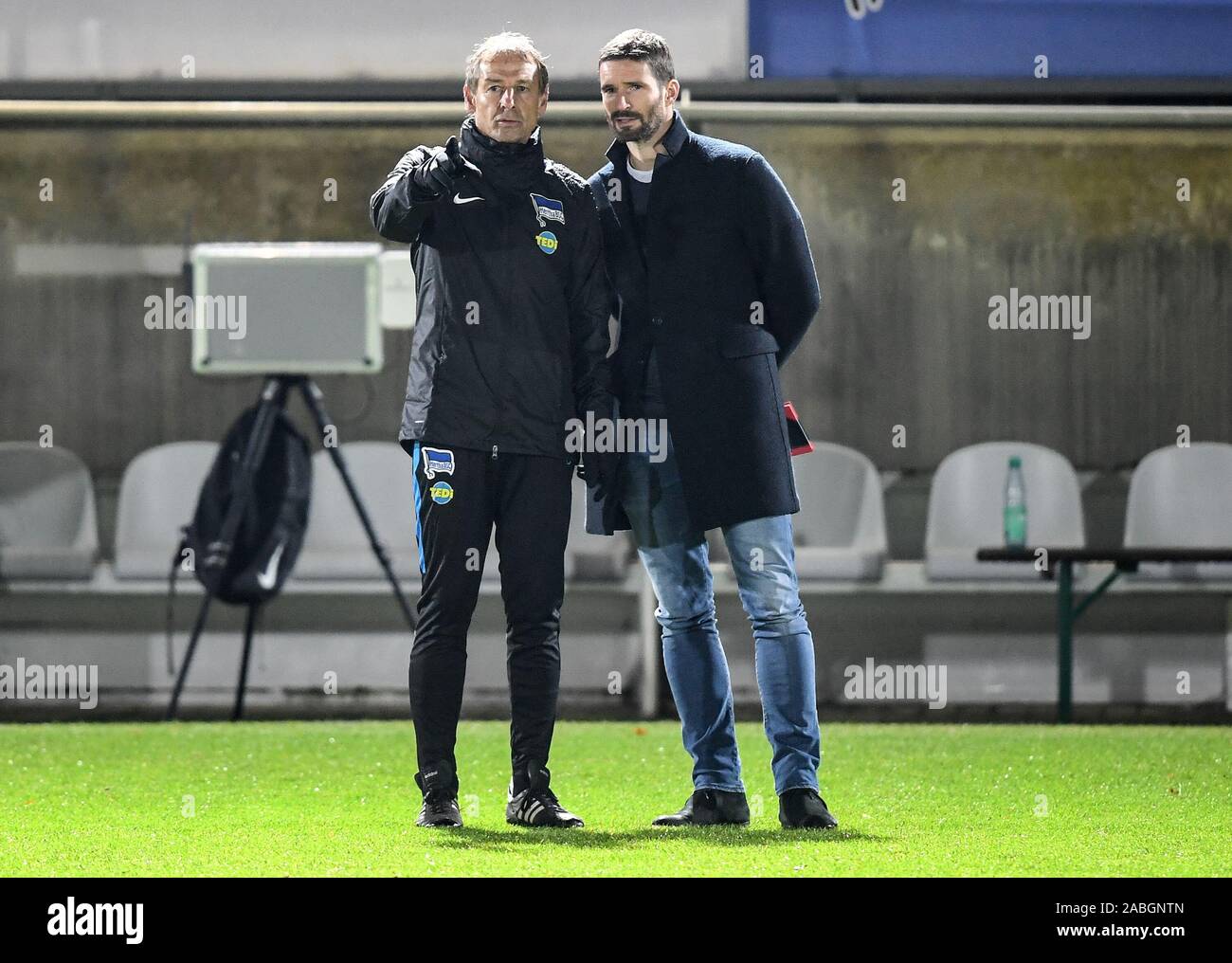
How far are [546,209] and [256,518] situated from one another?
115 inches

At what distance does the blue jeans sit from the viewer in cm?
328

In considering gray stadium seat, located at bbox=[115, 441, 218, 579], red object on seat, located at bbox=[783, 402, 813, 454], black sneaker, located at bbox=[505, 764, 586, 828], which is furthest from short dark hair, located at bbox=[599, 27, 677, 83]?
gray stadium seat, located at bbox=[115, 441, 218, 579]

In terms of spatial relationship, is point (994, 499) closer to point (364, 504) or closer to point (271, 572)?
point (364, 504)

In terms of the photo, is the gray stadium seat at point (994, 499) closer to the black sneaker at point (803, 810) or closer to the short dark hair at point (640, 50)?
the black sneaker at point (803, 810)

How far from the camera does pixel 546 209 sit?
3.27 m

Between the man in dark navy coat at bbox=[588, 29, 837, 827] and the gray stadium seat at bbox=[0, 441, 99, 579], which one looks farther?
the gray stadium seat at bbox=[0, 441, 99, 579]

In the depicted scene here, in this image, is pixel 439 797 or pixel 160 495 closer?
pixel 439 797

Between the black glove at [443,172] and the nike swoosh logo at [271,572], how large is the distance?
Result: 2.92 meters

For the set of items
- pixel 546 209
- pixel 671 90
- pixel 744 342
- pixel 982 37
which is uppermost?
pixel 982 37

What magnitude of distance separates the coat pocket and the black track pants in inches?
14.9

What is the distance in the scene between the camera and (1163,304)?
657 cm

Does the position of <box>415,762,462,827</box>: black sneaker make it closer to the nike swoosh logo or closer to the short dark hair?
the short dark hair
